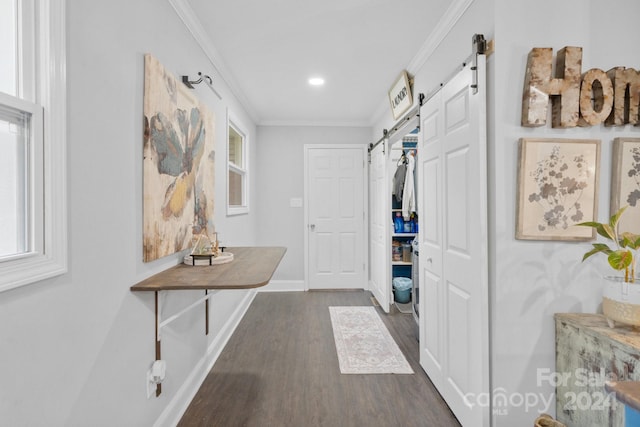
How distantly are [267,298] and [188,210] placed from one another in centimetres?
261

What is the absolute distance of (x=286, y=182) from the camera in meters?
4.74

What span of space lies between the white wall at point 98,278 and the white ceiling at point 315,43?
60 centimetres

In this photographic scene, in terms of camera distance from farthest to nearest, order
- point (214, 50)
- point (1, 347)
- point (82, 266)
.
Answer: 1. point (214, 50)
2. point (82, 266)
3. point (1, 347)

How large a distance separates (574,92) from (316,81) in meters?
2.26

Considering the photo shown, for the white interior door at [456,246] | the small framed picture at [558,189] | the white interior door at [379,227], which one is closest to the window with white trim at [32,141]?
the white interior door at [456,246]

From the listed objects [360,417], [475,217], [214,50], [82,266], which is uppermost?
[214,50]

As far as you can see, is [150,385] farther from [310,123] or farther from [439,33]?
[310,123]

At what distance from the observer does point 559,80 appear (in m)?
1.51

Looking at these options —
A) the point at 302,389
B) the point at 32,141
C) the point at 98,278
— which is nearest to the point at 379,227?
the point at 302,389

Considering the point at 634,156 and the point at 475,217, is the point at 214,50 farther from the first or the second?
the point at 634,156

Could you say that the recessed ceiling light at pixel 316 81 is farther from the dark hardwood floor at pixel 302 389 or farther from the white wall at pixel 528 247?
the dark hardwood floor at pixel 302 389

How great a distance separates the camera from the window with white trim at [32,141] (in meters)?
0.88

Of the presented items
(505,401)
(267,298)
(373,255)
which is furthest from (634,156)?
(267,298)

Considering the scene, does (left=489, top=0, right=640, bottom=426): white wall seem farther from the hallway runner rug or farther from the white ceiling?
the hallway runner rug
